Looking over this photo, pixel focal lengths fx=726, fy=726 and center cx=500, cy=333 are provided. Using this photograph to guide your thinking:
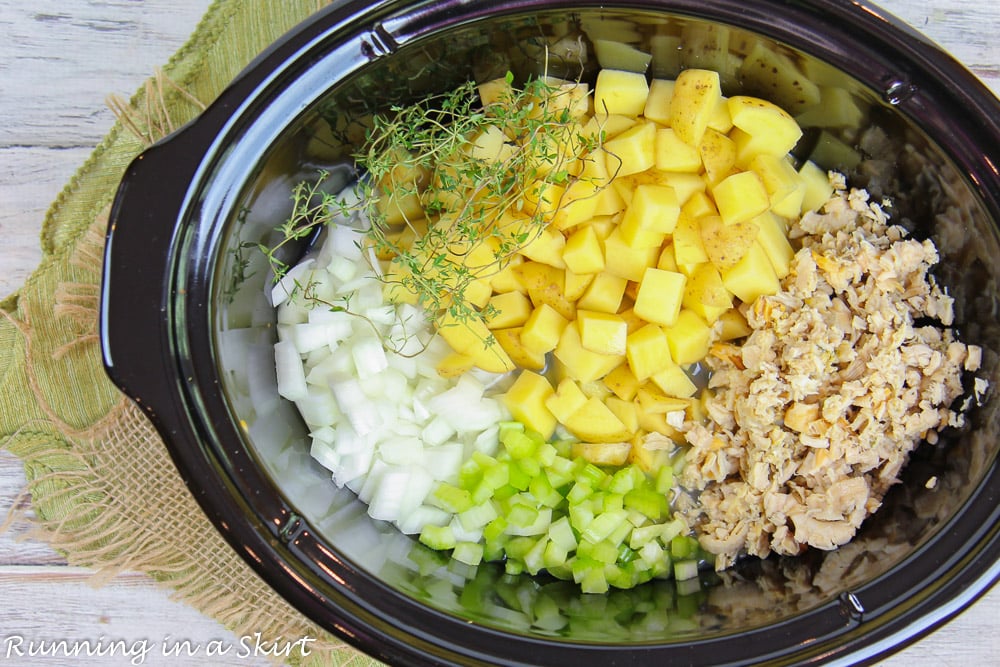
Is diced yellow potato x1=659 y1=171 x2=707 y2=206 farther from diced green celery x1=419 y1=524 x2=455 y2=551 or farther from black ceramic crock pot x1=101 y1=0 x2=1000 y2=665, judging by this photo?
diced green celery x1=419 y1=524 x2=455 y2=551

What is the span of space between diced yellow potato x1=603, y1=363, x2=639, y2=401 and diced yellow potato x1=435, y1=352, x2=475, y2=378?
1.04 feet

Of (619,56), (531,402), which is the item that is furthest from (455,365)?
(619,56)

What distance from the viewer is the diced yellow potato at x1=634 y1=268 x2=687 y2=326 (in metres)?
1.52

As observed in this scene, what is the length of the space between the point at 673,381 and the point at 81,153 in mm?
1477

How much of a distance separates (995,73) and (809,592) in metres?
1.26

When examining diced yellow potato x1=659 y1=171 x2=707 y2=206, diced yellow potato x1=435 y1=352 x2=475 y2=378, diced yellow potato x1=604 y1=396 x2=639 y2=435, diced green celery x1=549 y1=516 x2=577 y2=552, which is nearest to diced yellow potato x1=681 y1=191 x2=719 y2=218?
diced yellow potato x1=659 y1=171 x2=707 y2=206

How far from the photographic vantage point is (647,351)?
5.13ft

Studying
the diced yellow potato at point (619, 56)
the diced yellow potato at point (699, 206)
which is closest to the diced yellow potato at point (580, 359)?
the diced yellow potato at point (699, 206)

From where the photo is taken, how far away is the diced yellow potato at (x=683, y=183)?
153cm

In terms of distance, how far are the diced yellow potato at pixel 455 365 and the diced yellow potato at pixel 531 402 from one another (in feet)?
0.37

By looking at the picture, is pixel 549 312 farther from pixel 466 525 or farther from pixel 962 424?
pixel 962 424

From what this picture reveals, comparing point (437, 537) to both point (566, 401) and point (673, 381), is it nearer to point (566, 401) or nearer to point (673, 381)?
point (566, 401)

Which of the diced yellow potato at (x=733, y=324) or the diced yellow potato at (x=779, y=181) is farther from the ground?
the diced yellow potato at (x=779, y=181)

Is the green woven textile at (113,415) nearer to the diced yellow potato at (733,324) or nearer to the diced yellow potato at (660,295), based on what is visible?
the diced yellow potato at (660,295)
